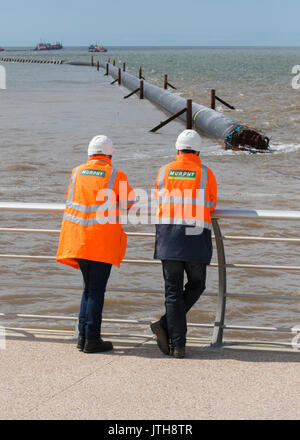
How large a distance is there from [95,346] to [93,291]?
0.41 metres

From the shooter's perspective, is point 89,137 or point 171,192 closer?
point 171,192

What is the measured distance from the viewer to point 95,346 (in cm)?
521

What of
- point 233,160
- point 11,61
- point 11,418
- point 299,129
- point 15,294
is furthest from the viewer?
point 11,61

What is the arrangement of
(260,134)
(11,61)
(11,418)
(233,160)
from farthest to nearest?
(11,61) < (260,134) < (233,160) < (11,418)

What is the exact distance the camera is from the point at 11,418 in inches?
161

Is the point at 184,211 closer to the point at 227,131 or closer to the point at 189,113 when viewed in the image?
the point at 227,131

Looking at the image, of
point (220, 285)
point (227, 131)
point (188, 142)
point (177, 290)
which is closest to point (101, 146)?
point (188, 142)

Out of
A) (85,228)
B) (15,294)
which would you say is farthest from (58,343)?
(15,294)

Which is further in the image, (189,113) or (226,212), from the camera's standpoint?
(189,113)

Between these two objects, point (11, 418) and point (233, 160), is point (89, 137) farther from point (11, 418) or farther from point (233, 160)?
point (11, 418)

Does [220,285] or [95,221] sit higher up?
[95,221]

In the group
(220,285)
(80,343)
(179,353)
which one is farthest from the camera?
(220,285)

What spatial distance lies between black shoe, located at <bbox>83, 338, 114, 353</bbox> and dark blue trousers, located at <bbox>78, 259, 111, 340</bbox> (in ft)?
0.11

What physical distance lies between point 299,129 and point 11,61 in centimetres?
13458
